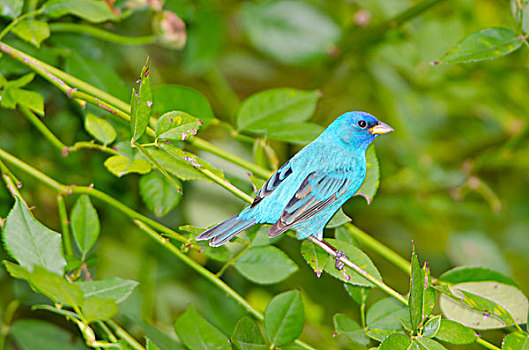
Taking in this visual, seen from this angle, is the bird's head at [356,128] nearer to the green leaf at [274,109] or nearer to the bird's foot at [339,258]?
the green leaf at [274,109]

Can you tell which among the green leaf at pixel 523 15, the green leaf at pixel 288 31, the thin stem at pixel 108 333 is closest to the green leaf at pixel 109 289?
the thin stem at pixel 108 333

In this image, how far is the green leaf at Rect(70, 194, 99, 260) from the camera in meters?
1.01

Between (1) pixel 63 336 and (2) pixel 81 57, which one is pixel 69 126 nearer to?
(2) pixel 81 57

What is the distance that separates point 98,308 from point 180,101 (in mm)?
553

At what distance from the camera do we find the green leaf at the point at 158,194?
1.13m

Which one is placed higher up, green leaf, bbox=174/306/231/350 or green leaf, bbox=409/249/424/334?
green leaf, bbox=409/249/424/334

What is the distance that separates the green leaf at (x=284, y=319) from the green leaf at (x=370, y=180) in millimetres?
233

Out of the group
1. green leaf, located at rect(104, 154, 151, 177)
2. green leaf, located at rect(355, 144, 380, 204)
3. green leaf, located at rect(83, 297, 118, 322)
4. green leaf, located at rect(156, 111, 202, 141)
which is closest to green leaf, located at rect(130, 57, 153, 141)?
green leaf, located at rect(156, 111, 202, 141)

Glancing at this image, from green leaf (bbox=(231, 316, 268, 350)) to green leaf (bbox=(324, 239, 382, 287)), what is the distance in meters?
0.16

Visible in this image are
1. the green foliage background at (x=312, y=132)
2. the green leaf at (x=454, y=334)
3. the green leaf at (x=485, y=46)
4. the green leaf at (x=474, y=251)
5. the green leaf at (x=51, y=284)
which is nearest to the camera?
the green leaf at (x=51, y=284)

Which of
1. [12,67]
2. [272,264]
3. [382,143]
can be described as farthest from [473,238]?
[12,67]

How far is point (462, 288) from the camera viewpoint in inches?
41.6

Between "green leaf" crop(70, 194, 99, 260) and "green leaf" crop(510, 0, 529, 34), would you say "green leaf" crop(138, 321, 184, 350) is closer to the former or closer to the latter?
"green leaf" crop(70, 194, 99, 260)

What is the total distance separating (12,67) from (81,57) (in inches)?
7.2
